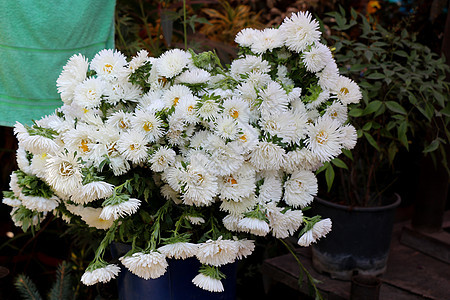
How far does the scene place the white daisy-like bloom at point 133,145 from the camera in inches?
32.9

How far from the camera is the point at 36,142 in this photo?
2.75 ft

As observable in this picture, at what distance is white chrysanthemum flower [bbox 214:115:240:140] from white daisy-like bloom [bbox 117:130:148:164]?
129mm

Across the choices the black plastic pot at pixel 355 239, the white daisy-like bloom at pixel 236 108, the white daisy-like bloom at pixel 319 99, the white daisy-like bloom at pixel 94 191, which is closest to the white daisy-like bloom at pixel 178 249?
the white daisy-like bloom at pixel 94 191

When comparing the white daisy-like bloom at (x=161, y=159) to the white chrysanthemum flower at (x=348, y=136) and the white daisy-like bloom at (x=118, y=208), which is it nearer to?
the white daisy-like bloom at (x=118, y=208)

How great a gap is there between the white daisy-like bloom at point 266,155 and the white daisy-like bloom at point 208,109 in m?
0.09

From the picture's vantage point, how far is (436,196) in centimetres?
185

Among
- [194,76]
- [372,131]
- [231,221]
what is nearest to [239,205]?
[231,221]

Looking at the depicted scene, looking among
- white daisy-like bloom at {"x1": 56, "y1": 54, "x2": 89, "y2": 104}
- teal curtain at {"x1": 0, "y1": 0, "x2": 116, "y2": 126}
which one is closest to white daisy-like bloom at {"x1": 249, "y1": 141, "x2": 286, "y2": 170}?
white daisy-like bloom at {"x1": 56, "y1": 54, "x2": 89, "y2": 104}


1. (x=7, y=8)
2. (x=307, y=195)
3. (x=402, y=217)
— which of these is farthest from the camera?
(x=402, y=217)

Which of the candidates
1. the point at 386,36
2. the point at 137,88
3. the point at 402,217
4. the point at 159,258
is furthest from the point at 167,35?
the point at 402,217

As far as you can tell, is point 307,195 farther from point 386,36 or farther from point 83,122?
point 386,36

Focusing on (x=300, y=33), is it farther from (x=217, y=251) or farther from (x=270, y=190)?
(x=217, y=251)

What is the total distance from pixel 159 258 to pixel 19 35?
2.49ft

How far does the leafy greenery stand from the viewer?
1.34 m
